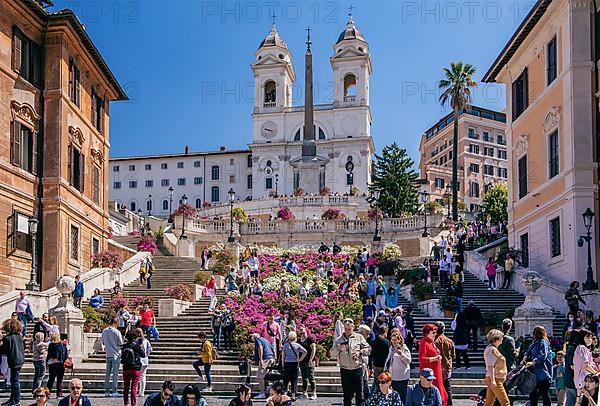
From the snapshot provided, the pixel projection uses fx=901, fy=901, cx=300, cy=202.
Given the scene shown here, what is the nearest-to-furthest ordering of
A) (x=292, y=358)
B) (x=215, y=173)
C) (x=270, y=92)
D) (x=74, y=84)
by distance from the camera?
(x=292, y=358), (x=74, y=84), (x=270, y=92), (x=215, y=173)

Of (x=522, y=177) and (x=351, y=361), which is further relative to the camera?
(x=522, y=177)

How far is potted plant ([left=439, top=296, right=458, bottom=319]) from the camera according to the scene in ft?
92.7

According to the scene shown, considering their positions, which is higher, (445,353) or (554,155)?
(554,155)

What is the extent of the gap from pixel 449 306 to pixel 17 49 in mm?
17369

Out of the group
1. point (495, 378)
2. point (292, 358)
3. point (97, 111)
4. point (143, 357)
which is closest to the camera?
point (495, 378)

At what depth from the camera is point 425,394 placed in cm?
1169

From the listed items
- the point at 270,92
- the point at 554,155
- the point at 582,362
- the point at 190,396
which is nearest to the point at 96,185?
the point at 554,155

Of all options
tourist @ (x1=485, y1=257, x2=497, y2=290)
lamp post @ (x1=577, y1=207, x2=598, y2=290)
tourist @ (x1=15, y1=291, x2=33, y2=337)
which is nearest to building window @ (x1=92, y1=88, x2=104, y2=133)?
tourist @ (x1=15, y1=291, x2=33, y2=337)

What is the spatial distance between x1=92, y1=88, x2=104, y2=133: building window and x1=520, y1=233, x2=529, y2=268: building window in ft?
63.4

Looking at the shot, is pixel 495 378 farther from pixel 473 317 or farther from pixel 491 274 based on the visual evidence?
pixel 491 274

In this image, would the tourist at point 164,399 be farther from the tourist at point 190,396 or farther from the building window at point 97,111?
the building window at point 97,111

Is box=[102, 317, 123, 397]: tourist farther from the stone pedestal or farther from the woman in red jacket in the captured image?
the stone pedestal

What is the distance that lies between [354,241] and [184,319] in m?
27.8

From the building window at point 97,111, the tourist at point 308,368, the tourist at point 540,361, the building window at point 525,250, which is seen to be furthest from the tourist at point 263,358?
the building window at point 97,111
